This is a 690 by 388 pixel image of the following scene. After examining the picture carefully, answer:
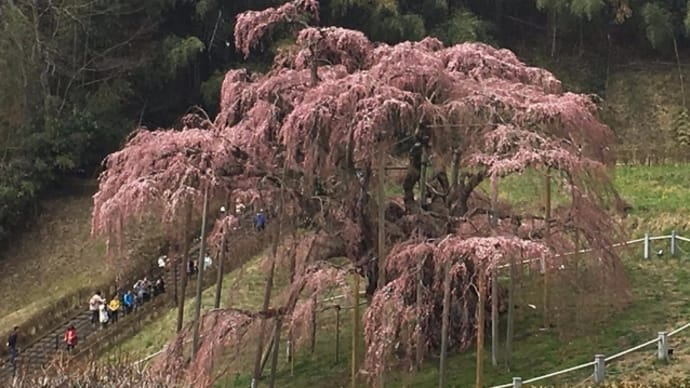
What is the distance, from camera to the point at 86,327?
23.8 meters

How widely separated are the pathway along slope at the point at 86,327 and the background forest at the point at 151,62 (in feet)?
24.6

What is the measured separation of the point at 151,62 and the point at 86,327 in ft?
43.0

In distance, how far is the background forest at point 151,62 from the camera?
3212 cm

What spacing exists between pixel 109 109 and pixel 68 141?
5.99 feet

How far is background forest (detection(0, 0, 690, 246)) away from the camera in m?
32.1

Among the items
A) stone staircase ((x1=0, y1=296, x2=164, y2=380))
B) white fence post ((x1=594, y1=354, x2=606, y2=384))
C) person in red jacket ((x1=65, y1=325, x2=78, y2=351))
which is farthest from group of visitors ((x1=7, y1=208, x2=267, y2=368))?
white fence post ((x1=594, y1=354, x2=606, y2=384))

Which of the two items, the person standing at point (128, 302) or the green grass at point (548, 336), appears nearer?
the green grass at point (548, 336)

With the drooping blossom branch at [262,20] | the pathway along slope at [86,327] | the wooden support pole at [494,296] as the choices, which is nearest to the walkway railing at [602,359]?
the wooden support pole at [494,296]

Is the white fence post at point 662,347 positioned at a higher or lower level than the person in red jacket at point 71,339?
higher

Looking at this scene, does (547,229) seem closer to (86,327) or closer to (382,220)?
(382,220)

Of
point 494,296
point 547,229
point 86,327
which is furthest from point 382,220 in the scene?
point 86,327

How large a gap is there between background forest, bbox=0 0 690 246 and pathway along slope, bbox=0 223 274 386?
7.49 metres

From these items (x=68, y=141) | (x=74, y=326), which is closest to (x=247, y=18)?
(x=74, y=326)

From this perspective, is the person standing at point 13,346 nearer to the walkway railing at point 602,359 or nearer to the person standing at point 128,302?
the person standing at point 128,302
